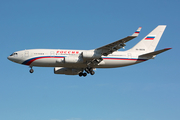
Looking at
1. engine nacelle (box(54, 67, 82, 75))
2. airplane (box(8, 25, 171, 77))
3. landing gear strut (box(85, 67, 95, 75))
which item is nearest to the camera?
airplane (box(8, 25, 171, 77))

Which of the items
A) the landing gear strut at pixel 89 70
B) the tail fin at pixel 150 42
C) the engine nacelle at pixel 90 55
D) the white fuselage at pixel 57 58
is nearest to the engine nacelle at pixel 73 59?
the white fuselage at pixel 57 58

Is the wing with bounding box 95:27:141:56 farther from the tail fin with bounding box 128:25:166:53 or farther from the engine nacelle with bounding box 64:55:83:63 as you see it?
the tail fin with bounding box 128:25:166:53

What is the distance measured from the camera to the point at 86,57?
45531mm

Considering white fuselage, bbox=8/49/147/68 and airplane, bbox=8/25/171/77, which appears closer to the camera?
airplane, bbox=8/25/171/77

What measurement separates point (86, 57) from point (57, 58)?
440 cm

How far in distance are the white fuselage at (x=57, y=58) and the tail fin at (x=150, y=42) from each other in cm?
289

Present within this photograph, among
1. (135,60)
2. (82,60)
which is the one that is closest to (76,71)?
(82,60)

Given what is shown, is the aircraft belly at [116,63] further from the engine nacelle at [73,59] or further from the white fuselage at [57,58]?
the engine nacelle at [73,59]

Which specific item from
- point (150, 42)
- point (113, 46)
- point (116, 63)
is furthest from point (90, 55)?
point (150, 42)

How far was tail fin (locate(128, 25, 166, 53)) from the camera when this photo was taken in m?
51.5

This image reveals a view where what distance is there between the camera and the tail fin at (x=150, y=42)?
169 feet

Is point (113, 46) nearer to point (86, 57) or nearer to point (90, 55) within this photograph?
point (90, 55)

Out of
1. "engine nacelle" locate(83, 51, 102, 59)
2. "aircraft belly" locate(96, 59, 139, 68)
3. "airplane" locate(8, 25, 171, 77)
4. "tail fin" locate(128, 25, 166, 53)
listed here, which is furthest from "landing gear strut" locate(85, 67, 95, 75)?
"tail fin" locate(128, 25, 166, 53)

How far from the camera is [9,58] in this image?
48.0 m
